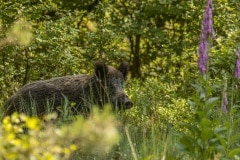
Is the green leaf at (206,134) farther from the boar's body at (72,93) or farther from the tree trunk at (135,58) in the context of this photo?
the tree trunk at (135,58)

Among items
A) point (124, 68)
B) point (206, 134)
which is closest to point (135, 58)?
point (124, 68)

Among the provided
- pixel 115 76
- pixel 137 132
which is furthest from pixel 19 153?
pixel 115 76

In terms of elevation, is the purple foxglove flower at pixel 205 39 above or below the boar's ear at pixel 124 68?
above

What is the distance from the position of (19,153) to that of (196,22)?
32.4 ft

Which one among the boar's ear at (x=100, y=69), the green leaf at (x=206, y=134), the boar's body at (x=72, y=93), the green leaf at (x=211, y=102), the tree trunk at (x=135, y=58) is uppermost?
the green leaf at (x=211, y=102)

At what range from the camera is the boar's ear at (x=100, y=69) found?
8.59 meters

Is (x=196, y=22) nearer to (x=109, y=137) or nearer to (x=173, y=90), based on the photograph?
(x=173, y=90)

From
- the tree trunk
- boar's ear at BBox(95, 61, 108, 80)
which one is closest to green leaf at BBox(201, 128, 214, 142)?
boar's ear at BBox(95, 61, 108, 80)

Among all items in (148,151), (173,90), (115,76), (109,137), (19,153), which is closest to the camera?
(109,137)

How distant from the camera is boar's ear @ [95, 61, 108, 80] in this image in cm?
859

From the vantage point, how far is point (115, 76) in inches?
351

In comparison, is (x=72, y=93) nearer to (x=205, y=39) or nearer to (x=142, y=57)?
(x=205, y=39)

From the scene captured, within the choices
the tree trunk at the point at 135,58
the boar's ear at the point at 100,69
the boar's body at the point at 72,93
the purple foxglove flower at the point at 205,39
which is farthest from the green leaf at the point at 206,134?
the tree trunk at the point at 135,58

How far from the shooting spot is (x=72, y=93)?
8453mm
